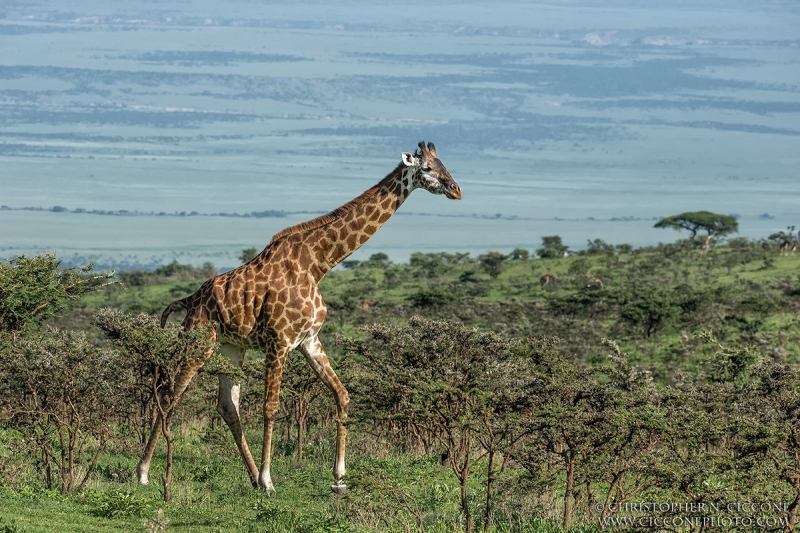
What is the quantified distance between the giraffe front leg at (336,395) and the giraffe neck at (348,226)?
33.4 inches

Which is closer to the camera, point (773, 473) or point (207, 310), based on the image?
point (773, 473)

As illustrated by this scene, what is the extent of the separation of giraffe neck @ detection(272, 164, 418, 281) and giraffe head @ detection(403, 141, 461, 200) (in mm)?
276

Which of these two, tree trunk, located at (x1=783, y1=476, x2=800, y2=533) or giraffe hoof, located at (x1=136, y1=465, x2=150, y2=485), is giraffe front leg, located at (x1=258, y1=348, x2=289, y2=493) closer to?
giraffe hoof, located at (x1=136, y1=465, x2=150, y2=485)

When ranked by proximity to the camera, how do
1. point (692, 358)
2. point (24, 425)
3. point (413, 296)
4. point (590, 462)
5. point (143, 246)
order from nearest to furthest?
point (590, 462)
point (24, 425)
point (692, 358)
point (413, 296)
point (143, 246)

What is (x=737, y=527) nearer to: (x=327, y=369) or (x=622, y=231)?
(x=327, y=369)

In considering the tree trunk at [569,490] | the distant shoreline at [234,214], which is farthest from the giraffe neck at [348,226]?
the distant shoreline at [234,214]

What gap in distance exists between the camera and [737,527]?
40.9 feet

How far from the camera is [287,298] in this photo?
14695mm

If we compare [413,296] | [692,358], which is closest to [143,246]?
[413,296]

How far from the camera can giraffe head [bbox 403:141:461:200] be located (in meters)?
14.5

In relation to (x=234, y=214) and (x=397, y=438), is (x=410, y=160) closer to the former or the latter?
(x=397, y=438)

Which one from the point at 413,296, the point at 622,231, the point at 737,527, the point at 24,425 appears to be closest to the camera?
the point at 737,527

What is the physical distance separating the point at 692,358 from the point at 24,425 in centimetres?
2194

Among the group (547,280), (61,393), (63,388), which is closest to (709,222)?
(547,280)
